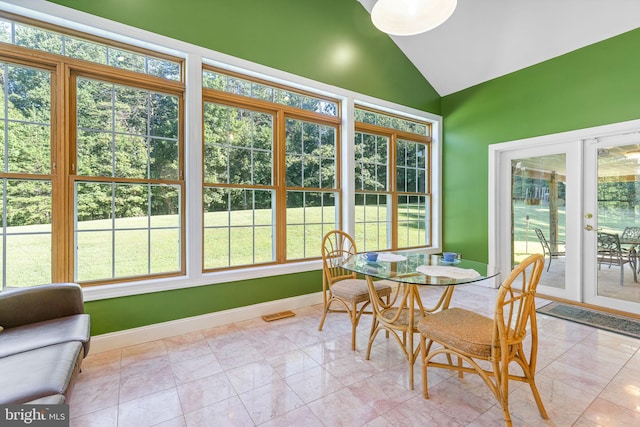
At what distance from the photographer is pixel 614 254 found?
3.29 m

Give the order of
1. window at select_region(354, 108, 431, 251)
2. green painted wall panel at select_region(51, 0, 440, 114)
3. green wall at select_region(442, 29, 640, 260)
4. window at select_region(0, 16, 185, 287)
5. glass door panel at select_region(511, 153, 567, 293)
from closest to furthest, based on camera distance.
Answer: window at select_region(0, 16, 185, 287)
green painted wall panel at select_region(51, 0, 440, 114)
green wall at select_region(442, 29, 640, 260)
glass door panel at select_region(511, 153, 567, 293)
window at select_region(354, 108, 431, 251)

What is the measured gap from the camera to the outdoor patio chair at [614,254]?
3.20m

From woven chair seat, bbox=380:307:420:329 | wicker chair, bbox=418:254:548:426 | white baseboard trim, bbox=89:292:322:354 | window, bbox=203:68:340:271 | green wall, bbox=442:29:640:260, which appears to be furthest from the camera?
green wall, bbox=442:29:640:260

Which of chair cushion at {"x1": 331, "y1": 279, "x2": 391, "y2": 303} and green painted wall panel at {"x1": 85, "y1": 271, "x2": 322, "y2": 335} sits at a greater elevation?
chair cushion at {"x1": 331, "y1": 279, "x2": 391, "y2": 303}

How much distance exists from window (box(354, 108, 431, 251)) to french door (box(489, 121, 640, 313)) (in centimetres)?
102

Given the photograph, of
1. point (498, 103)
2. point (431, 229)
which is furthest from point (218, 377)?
point (498, 103)

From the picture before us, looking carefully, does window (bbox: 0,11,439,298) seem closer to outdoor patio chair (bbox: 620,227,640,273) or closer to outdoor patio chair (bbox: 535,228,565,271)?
outdoor patio chair (bbox: 535,228,565,271)

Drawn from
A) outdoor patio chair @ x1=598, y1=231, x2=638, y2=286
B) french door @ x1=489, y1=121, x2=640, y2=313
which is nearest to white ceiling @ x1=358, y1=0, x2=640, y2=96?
french door @ x1=489, y1=121, x2=640, y2=313

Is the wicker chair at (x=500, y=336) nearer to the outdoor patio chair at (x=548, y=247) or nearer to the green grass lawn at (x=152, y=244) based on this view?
the green grass lawn at (x=152, y=244)

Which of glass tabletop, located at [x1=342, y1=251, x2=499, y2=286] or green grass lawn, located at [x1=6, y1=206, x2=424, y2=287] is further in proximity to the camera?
green grass lawn, located at [x1=6, y1=206, x2=424, y2=287]

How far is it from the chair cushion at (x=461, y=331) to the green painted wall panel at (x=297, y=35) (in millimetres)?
2963

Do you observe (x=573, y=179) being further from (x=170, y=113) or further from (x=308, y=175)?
(x=170, y=113)

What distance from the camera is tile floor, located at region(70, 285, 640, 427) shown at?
1.63m

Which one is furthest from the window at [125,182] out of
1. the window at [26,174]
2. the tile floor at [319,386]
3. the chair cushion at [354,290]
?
the chair cushion at [354,290]
